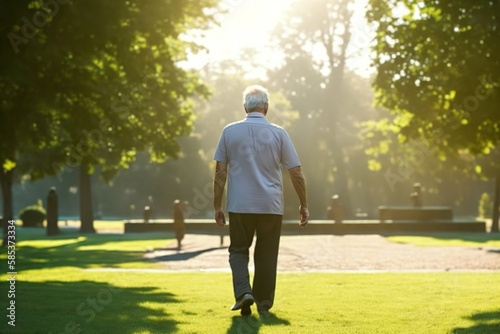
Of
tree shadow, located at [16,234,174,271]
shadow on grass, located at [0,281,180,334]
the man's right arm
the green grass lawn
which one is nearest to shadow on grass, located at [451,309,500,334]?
the green grass lawn

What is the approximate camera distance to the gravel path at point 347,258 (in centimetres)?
2059

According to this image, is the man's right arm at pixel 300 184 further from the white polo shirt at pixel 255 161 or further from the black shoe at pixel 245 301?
the black shoe at pixel 245 301

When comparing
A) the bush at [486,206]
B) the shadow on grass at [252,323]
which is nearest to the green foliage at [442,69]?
the shadow on grass at [252,323]

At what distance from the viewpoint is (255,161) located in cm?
950

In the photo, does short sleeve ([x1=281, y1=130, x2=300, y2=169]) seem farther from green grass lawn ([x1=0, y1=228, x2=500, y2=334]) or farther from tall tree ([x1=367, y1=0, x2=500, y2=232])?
tall tree ([x1=367, y1=0, x2=500, y2=232])

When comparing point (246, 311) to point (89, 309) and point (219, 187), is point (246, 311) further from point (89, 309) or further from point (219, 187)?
point (89, 309)

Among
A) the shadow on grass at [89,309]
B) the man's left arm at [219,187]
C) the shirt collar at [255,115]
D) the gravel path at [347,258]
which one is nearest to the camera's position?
the shadow on grass at [89,309]

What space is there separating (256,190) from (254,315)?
127 cm

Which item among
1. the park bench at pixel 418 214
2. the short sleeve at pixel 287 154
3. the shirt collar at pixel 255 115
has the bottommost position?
the park bench at pixel 418 214

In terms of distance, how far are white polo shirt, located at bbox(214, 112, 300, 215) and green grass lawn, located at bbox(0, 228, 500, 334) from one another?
114 centimetres

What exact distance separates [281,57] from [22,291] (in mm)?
70596

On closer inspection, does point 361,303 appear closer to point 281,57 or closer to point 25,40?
point 25,40

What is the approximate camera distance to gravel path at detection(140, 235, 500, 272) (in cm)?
2059

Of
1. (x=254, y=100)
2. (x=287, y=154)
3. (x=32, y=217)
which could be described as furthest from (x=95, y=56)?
(x=32, y=217)
